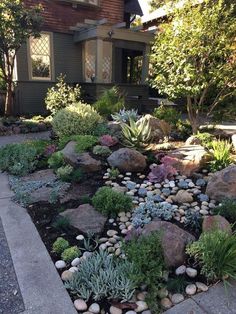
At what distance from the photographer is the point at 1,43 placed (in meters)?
8.33

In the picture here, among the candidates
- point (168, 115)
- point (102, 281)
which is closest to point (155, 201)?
point (102, 281)

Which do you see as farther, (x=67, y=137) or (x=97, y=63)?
(x=97, y=63)

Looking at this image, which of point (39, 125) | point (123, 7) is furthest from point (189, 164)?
point (123, 7)

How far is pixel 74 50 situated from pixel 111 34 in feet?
6.71

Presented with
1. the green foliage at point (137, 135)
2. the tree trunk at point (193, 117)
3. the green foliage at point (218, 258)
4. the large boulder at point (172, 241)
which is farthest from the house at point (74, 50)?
the green foliage at point (218, 258)

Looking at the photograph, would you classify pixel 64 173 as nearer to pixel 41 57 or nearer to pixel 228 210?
pixel 228 210

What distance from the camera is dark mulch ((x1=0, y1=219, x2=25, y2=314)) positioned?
6.95 feet

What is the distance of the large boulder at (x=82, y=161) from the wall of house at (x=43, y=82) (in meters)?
6.77

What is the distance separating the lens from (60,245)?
9.08 ft

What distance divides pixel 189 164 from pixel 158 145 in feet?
4.06

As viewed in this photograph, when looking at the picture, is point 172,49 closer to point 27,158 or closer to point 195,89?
point 195,89

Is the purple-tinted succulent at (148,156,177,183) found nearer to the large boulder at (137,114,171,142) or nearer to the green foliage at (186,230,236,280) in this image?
the large boulder at (137,114,171,142)

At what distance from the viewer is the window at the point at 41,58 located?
429 inches

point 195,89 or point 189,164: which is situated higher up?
point 195,89
